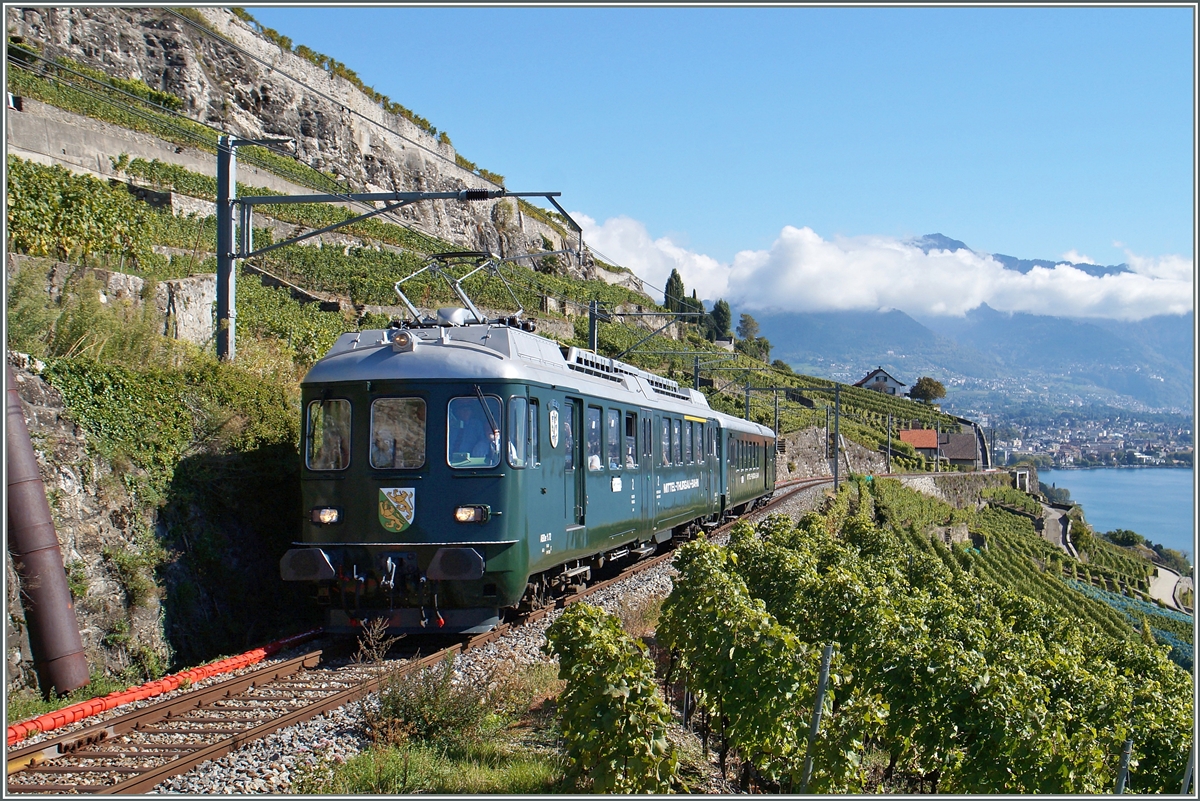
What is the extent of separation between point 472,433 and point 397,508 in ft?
3.58

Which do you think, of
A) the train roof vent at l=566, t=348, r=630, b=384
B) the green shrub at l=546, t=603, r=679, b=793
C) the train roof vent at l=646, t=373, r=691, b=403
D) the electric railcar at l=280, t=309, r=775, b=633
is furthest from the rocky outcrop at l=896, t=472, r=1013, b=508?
the green shrub at l=546, t=603, r=679, b=793

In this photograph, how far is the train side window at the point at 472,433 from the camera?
10133mm

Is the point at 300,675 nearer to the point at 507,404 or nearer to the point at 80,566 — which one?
the point at 80,566

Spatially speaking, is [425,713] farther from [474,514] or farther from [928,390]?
[928,390]

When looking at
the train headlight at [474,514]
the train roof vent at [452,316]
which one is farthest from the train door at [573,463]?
the train roof vent at [452,316]

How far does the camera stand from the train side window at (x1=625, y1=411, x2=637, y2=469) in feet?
46.1

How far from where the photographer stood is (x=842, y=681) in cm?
834

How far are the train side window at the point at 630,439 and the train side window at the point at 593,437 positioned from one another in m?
1.25

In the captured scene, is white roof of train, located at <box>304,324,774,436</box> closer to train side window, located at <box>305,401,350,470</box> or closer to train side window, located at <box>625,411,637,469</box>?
train side window, located at <box>305,401,350,470</box>

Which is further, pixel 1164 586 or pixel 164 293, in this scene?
pixel 1164 586

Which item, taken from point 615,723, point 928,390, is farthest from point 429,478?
point 928,390

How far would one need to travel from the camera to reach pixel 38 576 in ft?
27.4

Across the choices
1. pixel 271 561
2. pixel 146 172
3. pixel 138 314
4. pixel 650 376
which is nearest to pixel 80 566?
pixel 271 561

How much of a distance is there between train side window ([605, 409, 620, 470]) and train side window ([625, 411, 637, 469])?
0.45 metres
